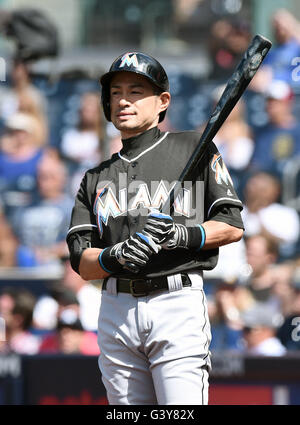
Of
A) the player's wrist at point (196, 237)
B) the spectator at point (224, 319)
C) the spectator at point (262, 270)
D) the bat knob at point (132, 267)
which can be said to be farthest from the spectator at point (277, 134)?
the bat knob at point (132, 267)

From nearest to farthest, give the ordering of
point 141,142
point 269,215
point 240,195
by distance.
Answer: point 141,142
point 269,215
point 240,195

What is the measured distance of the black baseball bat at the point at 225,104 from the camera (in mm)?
3125

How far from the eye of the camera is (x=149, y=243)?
9.55ft

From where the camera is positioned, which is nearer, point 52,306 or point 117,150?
point 52,306

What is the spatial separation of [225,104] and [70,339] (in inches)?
137

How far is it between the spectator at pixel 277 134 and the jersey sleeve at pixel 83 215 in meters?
4.15

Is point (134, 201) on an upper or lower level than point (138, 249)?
upper

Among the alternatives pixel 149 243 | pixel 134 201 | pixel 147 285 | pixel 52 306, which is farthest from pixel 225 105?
pixel 52 306

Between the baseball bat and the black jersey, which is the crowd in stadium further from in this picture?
the baseball bat

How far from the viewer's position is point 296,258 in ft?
23.1

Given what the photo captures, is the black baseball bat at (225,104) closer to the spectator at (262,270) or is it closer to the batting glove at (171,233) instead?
the batting glove at (171,233)

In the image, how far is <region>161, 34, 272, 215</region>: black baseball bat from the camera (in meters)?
3.12

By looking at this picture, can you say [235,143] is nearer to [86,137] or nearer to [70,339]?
[86,137]
